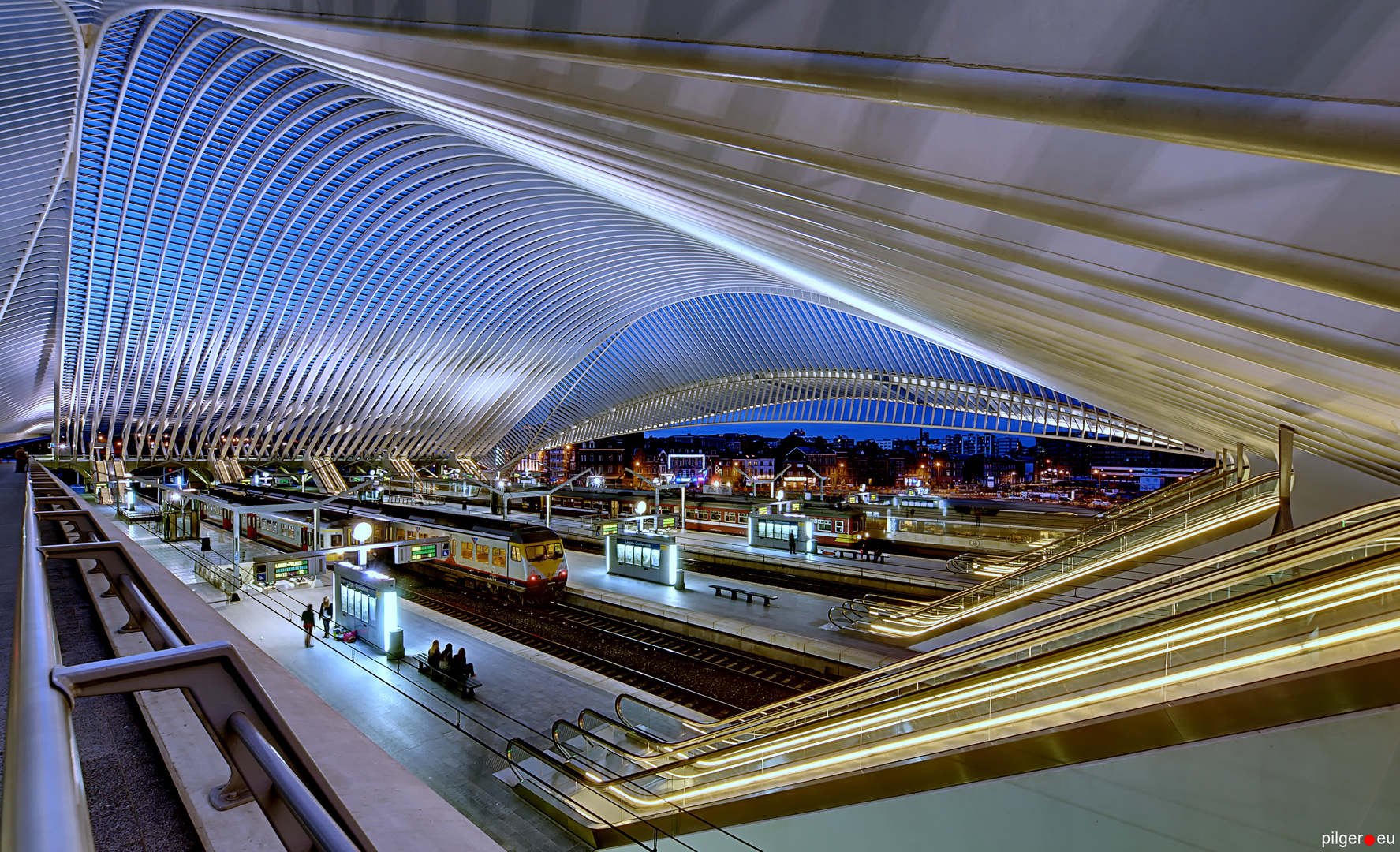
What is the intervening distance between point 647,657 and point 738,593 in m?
5.43

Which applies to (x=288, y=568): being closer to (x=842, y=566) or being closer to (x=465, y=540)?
(x=465, y=540)

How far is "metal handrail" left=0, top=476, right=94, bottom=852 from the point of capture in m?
0.84

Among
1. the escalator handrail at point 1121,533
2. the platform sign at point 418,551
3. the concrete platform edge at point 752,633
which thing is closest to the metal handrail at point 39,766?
the concrete platform edge at point 752,633

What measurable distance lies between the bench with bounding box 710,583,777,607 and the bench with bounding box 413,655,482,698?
8.55 metres

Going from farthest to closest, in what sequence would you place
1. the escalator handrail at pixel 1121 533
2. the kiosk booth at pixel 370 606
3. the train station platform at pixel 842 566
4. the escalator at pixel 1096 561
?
the train station platform at pixel 842 566 < the kiosk booth at pixel 370 606 < the escalator handrail at pixel 1121 533 < the escalator at pixel 1096 561

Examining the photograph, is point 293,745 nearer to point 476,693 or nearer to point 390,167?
point 476,693

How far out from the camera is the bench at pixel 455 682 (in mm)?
12156

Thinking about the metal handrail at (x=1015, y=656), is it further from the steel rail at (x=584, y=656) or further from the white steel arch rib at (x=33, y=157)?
the white steel arch rib at (x=33, y=157)

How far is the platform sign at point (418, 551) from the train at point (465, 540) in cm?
30

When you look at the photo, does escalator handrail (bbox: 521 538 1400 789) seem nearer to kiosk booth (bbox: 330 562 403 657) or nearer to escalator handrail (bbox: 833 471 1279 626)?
kiosk booth (bbox: 330 562 403 657)

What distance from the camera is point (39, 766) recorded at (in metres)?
1.01

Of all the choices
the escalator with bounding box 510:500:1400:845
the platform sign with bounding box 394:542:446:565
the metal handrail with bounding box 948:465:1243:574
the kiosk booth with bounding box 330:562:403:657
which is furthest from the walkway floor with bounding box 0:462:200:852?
the metal handrail with bounding box 948:465:1243:574

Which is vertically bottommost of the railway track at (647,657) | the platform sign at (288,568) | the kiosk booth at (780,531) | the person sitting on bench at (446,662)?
the railway track at (647,657)

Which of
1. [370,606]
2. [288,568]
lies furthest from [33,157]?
[370,606]
